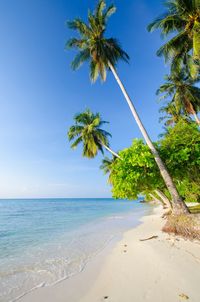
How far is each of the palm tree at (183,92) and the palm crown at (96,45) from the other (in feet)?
27.0

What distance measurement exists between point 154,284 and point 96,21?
15.3 m

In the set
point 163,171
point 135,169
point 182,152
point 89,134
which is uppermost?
point 89,134

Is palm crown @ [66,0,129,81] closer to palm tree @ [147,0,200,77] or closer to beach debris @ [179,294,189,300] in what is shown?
palm tree @ [147,0,200,77]

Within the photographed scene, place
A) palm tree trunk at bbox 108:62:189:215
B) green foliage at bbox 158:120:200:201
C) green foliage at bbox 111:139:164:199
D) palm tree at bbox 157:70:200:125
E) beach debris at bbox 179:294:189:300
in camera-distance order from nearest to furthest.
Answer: beach debris at bbox 179:294:189:300 → palm tree trunk at bbox 108:62:189:215 → green foliage at bbox 111:139:164:199 → green foliage at bbox 158:120:200:201 → palm tree at bbox 157:70:200:125

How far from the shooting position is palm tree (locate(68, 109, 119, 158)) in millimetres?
20125

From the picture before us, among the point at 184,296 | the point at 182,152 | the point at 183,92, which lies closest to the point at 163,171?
the point at 182,152

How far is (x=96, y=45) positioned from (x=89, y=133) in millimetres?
8853

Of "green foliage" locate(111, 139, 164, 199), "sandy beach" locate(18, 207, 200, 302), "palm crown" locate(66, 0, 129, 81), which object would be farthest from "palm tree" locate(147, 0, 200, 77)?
"sandy beach" locate(18, 207, 200, 302)

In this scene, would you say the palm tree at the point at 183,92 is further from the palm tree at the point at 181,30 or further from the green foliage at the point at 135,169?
the green foliage at the point at 135,169

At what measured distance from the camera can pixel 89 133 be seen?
2033 cm

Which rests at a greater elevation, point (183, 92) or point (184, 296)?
point (183, 92)

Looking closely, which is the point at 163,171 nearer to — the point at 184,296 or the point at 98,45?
the point at 184,296

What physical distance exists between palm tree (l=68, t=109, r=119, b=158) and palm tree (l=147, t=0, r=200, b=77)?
9.27 metres

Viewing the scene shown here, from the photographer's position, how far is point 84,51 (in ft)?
47.4
